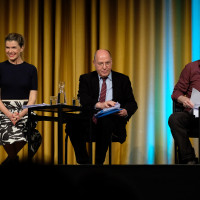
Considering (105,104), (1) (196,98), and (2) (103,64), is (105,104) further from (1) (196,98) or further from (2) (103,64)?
(1) (196,98)

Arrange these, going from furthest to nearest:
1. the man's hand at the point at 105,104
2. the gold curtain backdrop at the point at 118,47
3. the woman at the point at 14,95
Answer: the gold curtain backdrop at the point at 118,47
the woman at the point at 14,95
the man's hand at the point at 105,104

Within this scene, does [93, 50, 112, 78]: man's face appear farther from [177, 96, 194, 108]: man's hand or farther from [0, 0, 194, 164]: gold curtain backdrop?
[0, 0, 194, 164]: gold curtain backdrop

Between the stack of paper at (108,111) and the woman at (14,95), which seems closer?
the stack of paper at (108,111)

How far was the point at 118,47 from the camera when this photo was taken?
4.25 meters

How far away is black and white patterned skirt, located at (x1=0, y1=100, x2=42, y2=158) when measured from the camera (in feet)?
9.91

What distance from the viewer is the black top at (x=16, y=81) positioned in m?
3.14

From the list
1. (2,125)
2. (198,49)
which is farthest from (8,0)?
(198,49)

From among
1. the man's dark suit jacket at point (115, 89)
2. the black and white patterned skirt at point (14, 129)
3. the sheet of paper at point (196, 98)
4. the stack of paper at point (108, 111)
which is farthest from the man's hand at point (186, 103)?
the black and white patterned skirt at point (14, 129)

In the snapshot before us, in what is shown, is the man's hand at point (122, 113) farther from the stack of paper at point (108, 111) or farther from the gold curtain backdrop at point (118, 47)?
the gold curtain backdrop at point (118, 47)

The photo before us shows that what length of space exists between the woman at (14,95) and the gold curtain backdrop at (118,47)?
1032mm

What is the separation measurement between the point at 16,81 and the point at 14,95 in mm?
113

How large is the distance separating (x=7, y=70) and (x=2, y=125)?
1.47 feet

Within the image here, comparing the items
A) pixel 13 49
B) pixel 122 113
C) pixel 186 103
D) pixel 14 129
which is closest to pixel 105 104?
pixel 122 113

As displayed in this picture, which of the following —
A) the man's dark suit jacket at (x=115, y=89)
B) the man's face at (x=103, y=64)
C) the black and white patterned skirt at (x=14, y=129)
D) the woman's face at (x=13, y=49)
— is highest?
the woman's face at (x=13, y=49)
